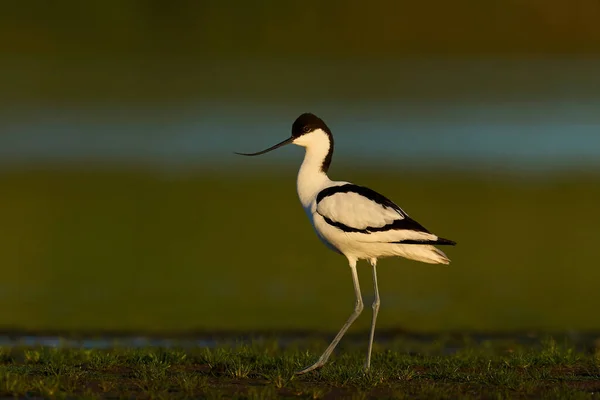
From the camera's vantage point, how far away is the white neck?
8.97 meters

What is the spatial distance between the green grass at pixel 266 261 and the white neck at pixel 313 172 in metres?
2.60

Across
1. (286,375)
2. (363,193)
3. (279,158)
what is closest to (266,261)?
(363,193)

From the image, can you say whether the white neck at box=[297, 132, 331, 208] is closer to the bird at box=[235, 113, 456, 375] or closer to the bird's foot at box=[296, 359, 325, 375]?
the bird at box=[235, 113, 456, 375]

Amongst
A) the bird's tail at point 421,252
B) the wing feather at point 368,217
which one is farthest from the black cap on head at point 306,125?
the bird's tail at point 421,252

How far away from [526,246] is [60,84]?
30831mm

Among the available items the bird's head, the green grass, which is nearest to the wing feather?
the bird's head

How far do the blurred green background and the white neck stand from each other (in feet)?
8.95

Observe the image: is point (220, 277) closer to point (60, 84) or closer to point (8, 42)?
point (60, 84)

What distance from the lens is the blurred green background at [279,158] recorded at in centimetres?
1285

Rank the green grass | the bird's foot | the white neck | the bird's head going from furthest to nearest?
the green grass < the bird's head < the white neck < the bird's foot

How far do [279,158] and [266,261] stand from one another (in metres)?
12.2

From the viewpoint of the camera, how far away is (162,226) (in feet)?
55.8

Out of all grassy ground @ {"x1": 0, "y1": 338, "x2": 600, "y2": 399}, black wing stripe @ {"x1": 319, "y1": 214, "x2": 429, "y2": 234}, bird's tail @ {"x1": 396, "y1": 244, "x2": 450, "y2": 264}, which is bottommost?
grassy ground @ {"x1": 0, "y1": 338, "x2": 600, "y2": 399}

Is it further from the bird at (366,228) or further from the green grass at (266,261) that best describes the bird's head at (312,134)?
the green grass at (266,261)
